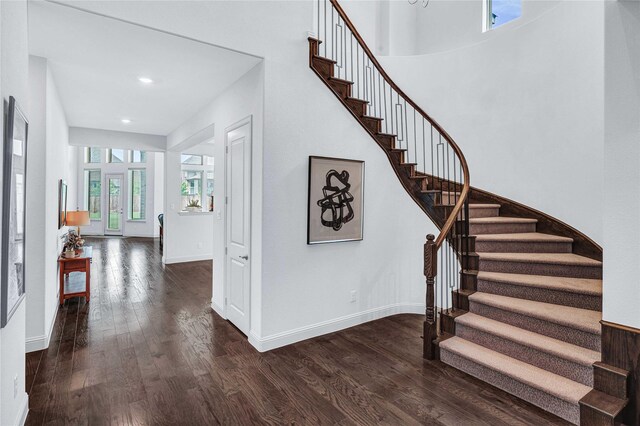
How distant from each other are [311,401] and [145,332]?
7.27 feet

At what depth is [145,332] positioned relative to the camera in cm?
374

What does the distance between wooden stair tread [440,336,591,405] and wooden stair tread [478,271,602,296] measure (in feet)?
2.36

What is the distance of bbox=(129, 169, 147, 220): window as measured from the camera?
12344 millimetres

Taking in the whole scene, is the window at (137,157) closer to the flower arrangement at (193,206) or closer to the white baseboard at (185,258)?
the flower arrangement at (193,206)

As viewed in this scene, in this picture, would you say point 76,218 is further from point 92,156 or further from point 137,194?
point 92,156

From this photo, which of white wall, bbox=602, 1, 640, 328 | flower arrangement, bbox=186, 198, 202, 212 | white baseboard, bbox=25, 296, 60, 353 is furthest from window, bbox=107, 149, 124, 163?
white wall, bbox=602, 1, 640, 328

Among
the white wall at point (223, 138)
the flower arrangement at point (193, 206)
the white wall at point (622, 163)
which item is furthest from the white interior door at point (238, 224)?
the flower arrangement at point (193, 206)

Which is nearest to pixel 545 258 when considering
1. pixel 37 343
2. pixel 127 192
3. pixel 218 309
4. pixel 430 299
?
pixel 430 299

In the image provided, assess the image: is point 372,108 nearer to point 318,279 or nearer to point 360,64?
point 360,64

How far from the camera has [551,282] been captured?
10.4 ft

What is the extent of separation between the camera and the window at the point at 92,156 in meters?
12.6

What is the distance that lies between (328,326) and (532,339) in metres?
1.92

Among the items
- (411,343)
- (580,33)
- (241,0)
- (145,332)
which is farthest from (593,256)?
(145,332)

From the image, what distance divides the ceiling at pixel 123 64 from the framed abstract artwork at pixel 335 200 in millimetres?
1289
